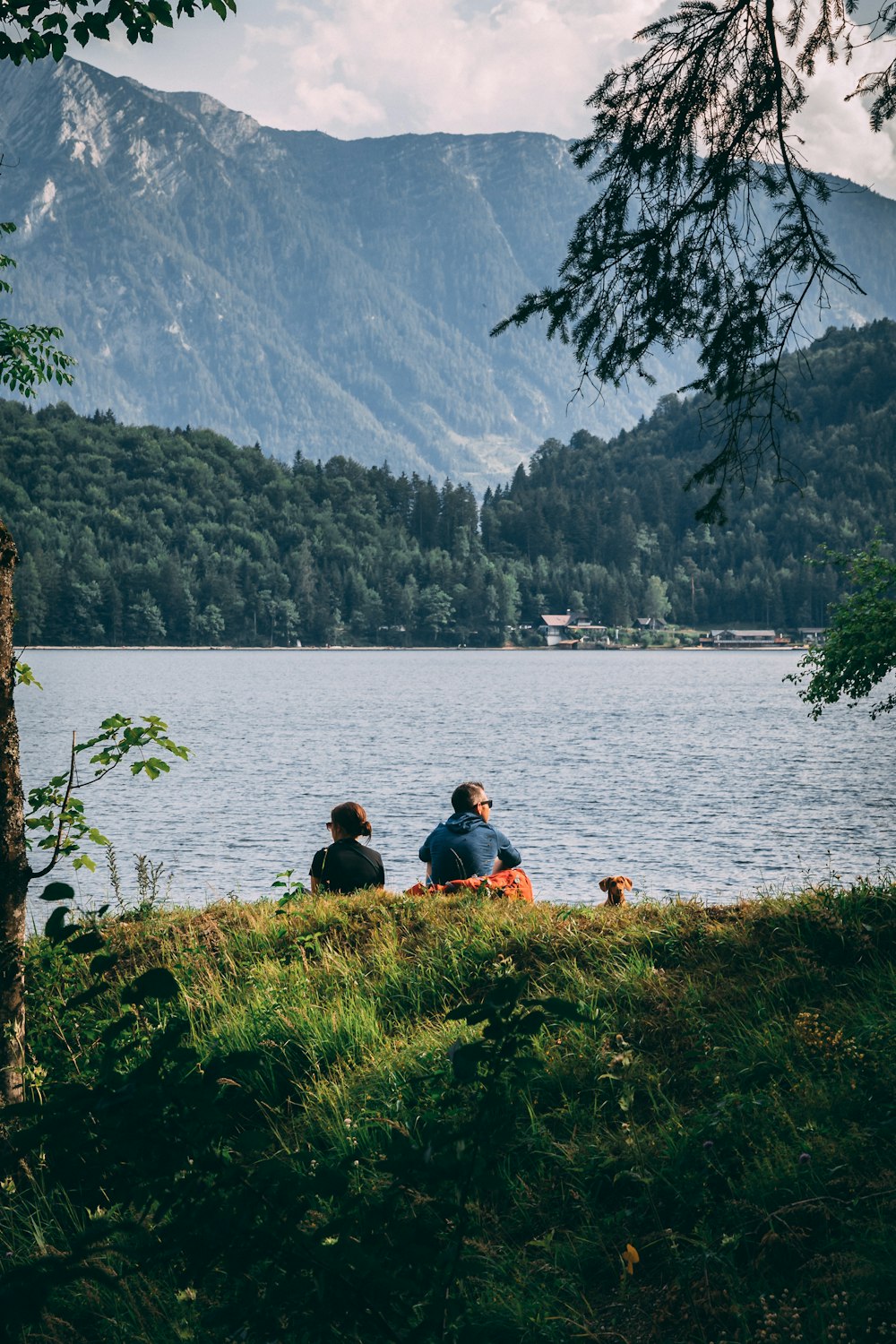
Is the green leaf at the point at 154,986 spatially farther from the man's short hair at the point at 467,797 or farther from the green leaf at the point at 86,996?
the man's short hair at the point at 467,797

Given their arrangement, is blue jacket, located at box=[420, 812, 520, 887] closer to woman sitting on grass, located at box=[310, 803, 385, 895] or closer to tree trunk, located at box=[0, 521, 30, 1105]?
woman sitting on grass, located at box=[310, 803, 385, 895]

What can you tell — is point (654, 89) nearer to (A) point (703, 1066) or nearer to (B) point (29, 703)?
(A) point (703, 1066)

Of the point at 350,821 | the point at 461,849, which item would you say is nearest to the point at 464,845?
the point at 461,849

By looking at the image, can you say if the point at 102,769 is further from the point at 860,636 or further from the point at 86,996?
the point at 860,636

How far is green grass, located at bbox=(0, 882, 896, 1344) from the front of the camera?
282 centimetres

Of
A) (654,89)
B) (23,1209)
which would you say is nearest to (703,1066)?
(23,1209)

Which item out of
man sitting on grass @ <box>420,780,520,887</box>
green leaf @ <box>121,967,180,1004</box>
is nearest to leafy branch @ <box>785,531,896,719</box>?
man sitting on grass @ <box>420,780,520,887</box>

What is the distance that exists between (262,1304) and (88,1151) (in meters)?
0.56

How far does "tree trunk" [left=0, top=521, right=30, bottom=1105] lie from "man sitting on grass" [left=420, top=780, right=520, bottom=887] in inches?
181

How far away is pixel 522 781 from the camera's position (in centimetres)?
4078

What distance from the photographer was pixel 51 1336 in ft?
13.6

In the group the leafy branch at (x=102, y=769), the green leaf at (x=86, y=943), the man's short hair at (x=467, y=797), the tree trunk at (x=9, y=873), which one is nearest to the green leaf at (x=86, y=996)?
the green leaf at (x=86, y=943)

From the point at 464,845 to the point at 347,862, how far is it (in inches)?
39.7

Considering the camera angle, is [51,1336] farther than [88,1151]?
Yes
